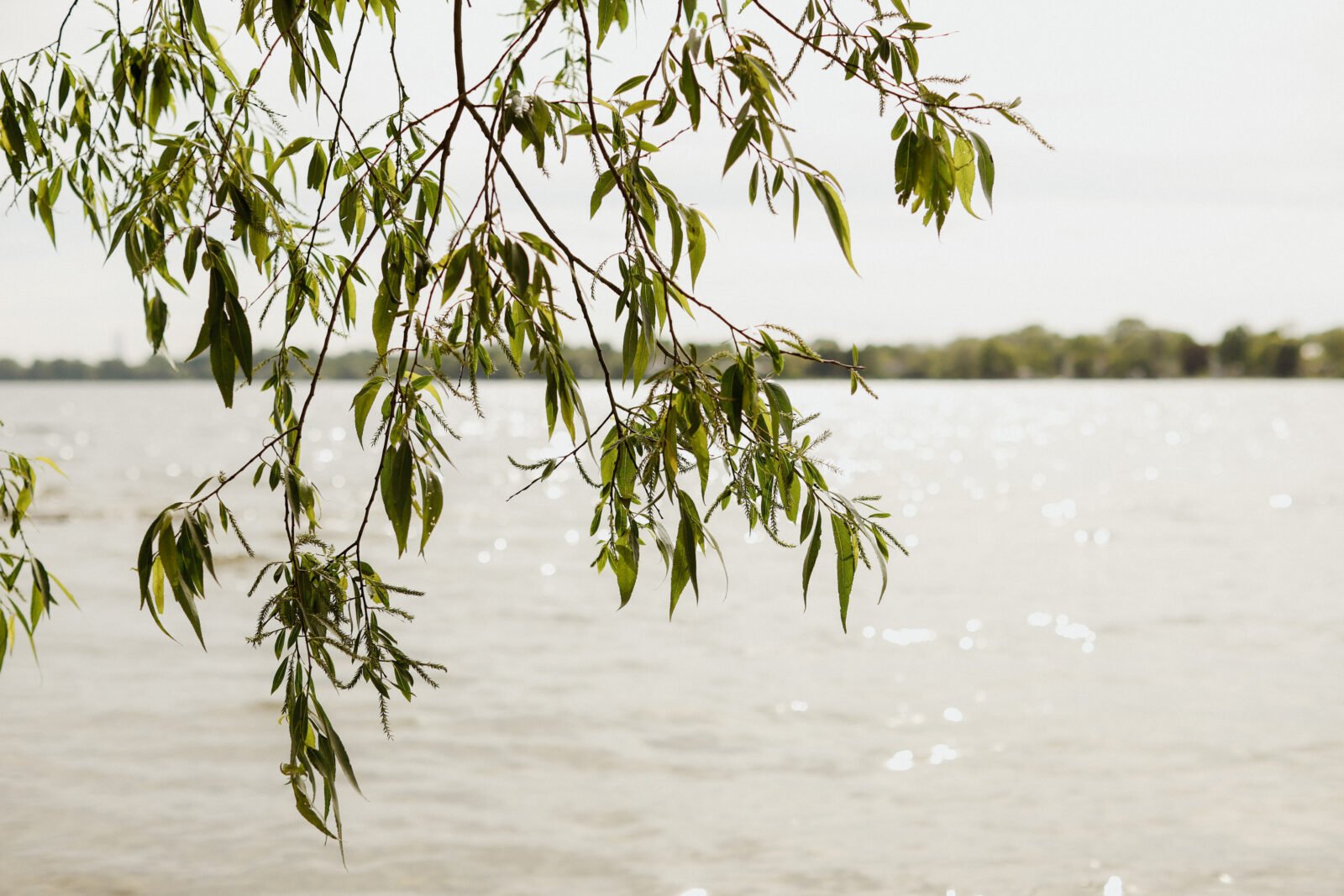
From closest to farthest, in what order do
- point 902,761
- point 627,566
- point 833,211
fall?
point 833,211 < point 627,566 < point 902,761

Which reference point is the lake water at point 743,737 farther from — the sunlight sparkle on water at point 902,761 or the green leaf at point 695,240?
the green leaf at point 695,240

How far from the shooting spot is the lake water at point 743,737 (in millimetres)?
6762

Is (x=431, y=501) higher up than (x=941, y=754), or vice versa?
(x=431, y=501)

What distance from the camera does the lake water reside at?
6.76 m

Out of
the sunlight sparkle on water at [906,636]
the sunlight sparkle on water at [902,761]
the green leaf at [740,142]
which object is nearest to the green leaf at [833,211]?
the green leaf at [740,142]

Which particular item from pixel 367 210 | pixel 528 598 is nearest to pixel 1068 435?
pixel 528 598

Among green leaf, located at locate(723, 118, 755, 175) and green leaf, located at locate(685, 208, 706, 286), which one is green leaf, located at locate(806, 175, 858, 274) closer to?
green leaf, located at locate(723, 118, 755, 175)

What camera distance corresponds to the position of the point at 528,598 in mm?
15164

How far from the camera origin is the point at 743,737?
9141 millimetres

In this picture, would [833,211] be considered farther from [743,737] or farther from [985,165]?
[743,737]

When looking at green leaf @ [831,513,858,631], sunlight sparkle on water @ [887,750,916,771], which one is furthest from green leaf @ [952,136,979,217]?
sunlight sparkle on water @ [887,750,916,771]

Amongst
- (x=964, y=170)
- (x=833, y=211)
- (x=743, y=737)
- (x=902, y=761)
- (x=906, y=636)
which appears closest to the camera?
(x=833, y=211)

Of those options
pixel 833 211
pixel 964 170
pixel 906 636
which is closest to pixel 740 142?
pixel 833 211

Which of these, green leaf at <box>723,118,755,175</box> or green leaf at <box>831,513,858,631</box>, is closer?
green leaf at <box>723,118,755,175</box>
